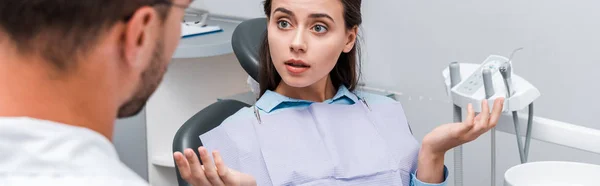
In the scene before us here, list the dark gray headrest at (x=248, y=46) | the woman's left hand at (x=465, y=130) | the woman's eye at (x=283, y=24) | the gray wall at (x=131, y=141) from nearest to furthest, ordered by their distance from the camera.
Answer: the woman's left hand at (x=465, y=130)
the woman's eye at (x=283, y=24)
the dark gray headrest at (x=248, y=46)
the gray wall at (x=131, y=141)

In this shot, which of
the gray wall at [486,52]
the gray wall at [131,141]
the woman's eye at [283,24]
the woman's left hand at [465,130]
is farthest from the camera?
the gray wall at [131,141]

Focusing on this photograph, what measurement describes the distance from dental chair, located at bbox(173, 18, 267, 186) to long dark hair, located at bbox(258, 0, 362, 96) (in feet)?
0.14

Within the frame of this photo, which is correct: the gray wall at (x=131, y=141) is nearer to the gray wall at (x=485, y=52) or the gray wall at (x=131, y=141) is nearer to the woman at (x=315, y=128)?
the gray wall at (x=485, y=52)

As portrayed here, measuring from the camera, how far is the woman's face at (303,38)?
1592 mm

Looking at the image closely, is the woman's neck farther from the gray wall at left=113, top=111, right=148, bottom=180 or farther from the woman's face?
the gray wall at left=113, top=111, right=148, bottom=180

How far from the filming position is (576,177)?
1422 mm

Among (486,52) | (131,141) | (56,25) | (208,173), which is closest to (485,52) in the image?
(486,52)

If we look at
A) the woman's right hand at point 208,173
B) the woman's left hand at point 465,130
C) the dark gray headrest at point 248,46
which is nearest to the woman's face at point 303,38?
the dark gray headrest at point 248,46

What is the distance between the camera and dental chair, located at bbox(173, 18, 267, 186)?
1.60 m

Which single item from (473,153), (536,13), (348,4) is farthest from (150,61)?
(473,153)

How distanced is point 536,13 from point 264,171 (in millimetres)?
1046

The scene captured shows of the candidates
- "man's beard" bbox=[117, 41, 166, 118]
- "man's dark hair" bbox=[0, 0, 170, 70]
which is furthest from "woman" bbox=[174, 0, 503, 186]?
"man's dark hair" bbox=[0, 0, 170, 70]

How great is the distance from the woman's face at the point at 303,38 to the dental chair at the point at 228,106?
0.50ft

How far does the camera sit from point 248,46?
70.4 inches
